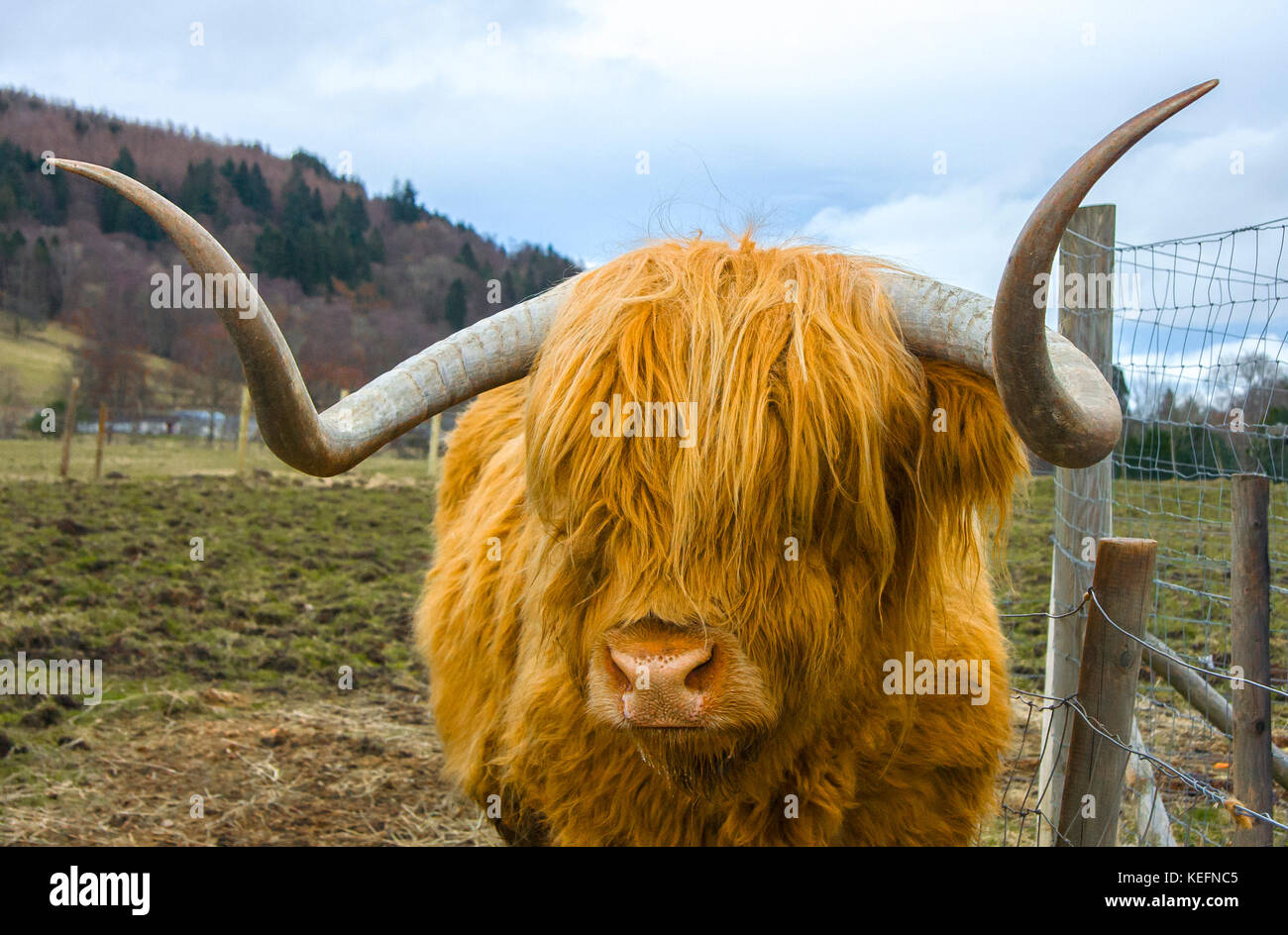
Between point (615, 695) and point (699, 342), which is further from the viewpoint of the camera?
point (699, 342)

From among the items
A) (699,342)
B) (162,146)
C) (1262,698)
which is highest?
(162,146)

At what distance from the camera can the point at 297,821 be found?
164 inches

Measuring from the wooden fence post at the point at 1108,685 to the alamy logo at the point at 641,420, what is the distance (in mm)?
1240

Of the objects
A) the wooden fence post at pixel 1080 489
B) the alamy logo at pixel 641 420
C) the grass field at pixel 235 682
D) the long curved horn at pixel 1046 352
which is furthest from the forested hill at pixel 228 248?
the long curved horn at pixel 1046 352

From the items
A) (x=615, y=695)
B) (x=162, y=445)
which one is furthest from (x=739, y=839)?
(x=162, y=445)

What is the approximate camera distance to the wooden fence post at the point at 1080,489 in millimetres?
3139

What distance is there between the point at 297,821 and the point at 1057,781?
3188 millimetres

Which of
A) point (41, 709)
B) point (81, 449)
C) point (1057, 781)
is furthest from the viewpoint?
point (81, 449)

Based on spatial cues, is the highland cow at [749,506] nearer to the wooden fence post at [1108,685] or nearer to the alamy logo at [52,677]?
the wooden fence post at [1108,685]

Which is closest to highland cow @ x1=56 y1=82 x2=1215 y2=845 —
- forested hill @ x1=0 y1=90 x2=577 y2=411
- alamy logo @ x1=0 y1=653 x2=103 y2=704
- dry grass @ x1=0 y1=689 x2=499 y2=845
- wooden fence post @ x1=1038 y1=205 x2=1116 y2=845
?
wooden fence post @ x1=1038 y1=205 x2=1116 y2=845

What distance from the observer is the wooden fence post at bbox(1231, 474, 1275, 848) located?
8.12ft
